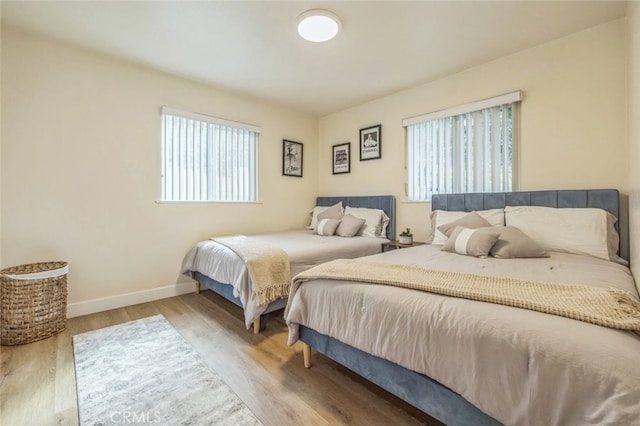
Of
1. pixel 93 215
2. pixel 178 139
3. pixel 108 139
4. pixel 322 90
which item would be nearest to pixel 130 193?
pixel 93 215

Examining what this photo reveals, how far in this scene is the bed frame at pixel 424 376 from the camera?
3.53 ft

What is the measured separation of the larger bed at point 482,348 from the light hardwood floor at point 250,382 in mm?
197

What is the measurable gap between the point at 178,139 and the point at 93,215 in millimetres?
1200

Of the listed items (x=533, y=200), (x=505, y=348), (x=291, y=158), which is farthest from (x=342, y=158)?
(x=505, y=348)

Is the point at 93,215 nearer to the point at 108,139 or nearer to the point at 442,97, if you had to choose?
the point at 108,139

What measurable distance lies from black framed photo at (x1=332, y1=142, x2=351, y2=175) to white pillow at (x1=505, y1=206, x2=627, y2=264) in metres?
2.42

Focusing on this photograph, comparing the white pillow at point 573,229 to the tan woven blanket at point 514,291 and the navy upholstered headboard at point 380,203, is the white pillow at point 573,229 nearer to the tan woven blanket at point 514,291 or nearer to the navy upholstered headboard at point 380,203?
the tan woven blanket at point 514,291

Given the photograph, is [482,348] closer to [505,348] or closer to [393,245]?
[505,348]

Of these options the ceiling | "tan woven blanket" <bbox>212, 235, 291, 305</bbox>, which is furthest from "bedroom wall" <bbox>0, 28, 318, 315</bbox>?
"tan woven blanket" <bbox>212, 235, 291, 305</bbox>

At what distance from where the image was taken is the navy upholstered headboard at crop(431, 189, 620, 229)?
2195mm

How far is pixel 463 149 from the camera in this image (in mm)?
3082

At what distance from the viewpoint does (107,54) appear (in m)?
2.70

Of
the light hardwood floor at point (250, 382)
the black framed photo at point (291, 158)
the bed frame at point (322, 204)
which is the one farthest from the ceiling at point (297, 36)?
the light hardwood floor at point (250, 382)

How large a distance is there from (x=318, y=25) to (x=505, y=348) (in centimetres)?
244
